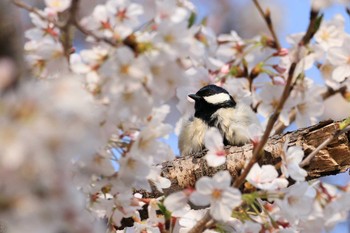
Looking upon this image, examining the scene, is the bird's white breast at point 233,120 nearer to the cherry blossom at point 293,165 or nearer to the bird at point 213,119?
the bird at point 213,119

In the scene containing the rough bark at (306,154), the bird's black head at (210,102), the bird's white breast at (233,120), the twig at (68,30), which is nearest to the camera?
the twig at (68,30)

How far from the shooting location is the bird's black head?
11.4ft

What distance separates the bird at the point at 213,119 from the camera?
128 inches

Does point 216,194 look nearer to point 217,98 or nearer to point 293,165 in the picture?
point 293,165

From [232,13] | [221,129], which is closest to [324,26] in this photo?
[221,129]

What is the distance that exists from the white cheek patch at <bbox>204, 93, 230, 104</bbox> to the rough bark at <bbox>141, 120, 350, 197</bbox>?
49.4 inches

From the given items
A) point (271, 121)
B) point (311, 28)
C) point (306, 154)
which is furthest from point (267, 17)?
point (306, 154)

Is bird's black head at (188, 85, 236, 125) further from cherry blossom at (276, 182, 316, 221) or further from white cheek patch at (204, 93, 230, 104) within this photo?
cherry blossom at (276, 182, 316, 221)

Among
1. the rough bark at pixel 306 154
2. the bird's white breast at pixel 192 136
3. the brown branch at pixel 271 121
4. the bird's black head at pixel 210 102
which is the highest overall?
the brown branch at pixel 271 121

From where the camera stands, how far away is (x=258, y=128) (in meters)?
1.42

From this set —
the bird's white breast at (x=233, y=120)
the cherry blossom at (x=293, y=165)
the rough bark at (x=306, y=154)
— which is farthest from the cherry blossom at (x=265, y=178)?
the bird's white breast at (x=233, y=120)

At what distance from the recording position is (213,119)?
11.2 ft

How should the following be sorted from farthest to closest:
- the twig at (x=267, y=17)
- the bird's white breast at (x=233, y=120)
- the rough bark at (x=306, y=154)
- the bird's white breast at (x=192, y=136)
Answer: the bird's white breast at (x=192, y=136), the bird's white breast at (x=233, y=120), the rough bark at (x=306, y=154), the twig at (x=267, y=17)

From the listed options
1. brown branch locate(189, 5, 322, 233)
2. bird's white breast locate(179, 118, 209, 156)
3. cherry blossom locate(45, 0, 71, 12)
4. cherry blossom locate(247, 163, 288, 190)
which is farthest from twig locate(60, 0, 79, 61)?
bird's white breast locate(179, 118, 209, 156)
